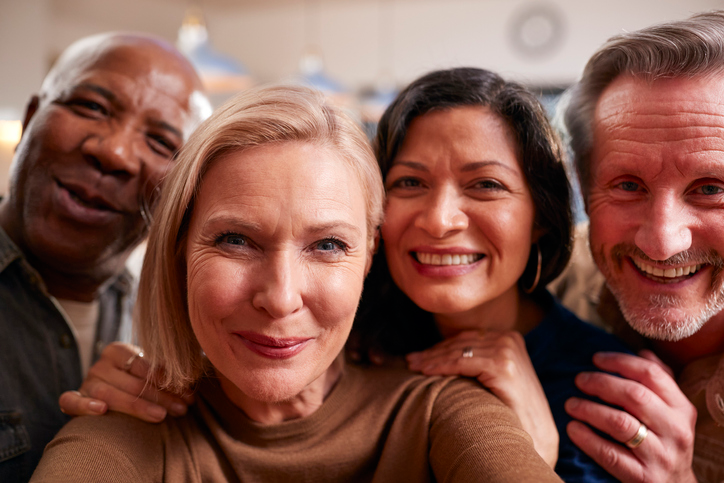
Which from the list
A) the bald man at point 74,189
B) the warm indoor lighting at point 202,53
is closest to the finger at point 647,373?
the bald man at point 74,189

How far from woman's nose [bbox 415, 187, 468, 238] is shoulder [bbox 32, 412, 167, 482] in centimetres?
79

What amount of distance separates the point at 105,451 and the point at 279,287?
49 cm

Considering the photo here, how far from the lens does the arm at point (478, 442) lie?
1144 mm

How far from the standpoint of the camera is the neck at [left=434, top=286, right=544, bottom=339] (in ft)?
5.84

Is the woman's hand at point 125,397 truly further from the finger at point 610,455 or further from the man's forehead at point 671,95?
the man's forehead at point 671,95

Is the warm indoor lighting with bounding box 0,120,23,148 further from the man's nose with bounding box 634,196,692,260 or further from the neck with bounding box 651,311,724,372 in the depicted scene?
the neck with bounding box 651,311,724,372

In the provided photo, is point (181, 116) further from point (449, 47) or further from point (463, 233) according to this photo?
point (449, 47)

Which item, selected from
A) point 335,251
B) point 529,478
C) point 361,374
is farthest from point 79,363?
point 529,478

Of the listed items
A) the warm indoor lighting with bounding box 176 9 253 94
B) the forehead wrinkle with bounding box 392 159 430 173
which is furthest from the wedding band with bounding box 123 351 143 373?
the warm indoor lighting with bounding box 176 9 253 94

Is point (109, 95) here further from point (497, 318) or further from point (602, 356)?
Answer: point (602, 356)

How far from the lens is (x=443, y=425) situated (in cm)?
133

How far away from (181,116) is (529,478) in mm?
1456

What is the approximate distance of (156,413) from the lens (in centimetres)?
135

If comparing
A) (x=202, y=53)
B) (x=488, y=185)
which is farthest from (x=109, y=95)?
(x=202, y=53)
